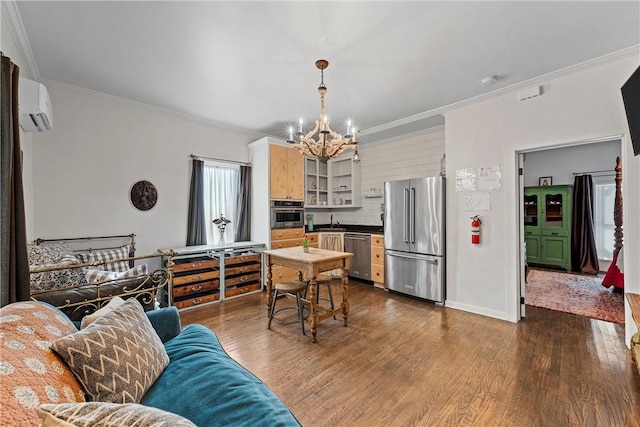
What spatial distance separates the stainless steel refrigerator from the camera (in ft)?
13.0

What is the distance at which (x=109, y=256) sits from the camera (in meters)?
3.49

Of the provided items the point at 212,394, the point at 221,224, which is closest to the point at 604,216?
the point at 221,224

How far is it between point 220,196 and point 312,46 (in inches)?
124

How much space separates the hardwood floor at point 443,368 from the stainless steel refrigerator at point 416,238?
577 millimetres

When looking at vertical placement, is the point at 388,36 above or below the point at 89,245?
above

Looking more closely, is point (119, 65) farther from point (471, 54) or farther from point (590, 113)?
point (590, 113)

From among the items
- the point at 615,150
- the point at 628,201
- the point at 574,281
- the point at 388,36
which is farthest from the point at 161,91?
the point at 615,150

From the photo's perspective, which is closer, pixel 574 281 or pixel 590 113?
pixel 590 113

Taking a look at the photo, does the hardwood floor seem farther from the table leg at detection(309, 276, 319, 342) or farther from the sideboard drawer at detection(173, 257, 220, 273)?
the sideboard drawer at detection(173, 257, 220, 273)

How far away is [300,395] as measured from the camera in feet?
6.76

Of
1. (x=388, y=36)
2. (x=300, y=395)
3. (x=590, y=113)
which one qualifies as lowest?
(x=300, y=395)

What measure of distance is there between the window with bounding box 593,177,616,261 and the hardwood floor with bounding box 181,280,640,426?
3.81 metres

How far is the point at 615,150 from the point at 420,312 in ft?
18.4

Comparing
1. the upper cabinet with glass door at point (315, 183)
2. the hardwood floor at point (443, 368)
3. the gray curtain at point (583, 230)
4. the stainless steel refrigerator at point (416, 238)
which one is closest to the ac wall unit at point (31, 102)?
the hardwood floor at point (443, 368)
